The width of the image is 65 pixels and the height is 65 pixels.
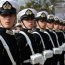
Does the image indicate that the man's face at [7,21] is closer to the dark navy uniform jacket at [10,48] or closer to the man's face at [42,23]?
the dark navy uniform jacket at [10,48]

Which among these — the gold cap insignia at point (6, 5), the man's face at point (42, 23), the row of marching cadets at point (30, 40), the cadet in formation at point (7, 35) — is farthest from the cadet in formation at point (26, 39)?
the man's face at point (42, 23)

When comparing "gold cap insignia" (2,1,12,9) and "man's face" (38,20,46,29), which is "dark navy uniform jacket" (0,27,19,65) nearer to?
"gold cap insignia" (2,1,12,9)

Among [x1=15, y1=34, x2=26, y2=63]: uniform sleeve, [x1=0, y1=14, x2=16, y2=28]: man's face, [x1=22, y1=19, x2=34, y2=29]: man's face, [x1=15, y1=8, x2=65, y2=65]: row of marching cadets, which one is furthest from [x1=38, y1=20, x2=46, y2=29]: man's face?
[x1=0, y1=14, x2=16, y2=28]: man's face

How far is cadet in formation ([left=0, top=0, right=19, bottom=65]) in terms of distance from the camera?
17.5ft

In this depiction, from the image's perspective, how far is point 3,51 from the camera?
532 centimetres

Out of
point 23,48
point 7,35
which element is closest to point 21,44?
point 23,48

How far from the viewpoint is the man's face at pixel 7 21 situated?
5371 millimetres

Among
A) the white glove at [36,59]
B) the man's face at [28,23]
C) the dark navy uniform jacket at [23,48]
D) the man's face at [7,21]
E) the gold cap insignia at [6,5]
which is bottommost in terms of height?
the white glove at [36,59]

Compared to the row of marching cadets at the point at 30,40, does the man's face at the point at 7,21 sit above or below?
above

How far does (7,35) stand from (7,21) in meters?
0.25

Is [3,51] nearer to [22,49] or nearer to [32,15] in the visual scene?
[22,49]

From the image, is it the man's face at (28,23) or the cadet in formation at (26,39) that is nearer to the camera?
the cadet in formation at (26,39)

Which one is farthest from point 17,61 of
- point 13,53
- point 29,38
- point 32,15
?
point 32,15

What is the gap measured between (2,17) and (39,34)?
264cm
